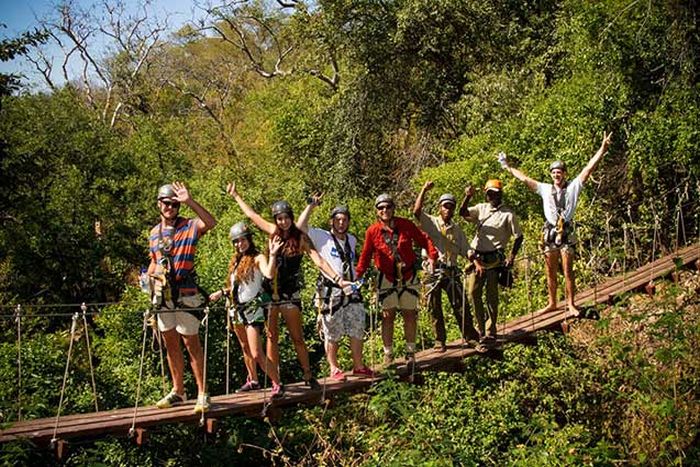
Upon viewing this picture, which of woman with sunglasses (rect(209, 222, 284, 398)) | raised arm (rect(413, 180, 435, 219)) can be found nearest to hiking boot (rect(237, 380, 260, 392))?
woman with sunglasses (rect(209, 222, 284, 398))

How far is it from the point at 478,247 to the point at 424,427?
1.50 metres

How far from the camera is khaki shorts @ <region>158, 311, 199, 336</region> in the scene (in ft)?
17.6

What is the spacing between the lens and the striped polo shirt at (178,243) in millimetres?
5250

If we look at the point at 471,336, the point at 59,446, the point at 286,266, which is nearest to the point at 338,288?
the point at 286,266

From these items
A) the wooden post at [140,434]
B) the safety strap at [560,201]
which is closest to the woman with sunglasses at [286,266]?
the wooden post at [140,434]

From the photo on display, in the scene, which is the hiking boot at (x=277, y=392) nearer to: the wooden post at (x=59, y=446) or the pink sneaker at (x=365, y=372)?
the pink sneaker at (x=365, y=372)

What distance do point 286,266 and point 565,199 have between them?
8.55 feet

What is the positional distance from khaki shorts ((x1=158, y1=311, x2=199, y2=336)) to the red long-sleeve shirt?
4.09 feet

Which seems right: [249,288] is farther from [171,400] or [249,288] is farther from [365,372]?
[365,372]

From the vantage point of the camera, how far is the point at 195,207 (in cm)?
504

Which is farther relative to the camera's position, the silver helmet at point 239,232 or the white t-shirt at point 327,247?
the white t-shirt at point 327,247

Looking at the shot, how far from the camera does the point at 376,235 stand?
19.3 ft

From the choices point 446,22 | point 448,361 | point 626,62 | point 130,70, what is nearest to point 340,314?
point 448,361

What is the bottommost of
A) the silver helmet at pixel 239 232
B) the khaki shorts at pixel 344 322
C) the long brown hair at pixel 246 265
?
the khaki shorts at pixel 344 322
